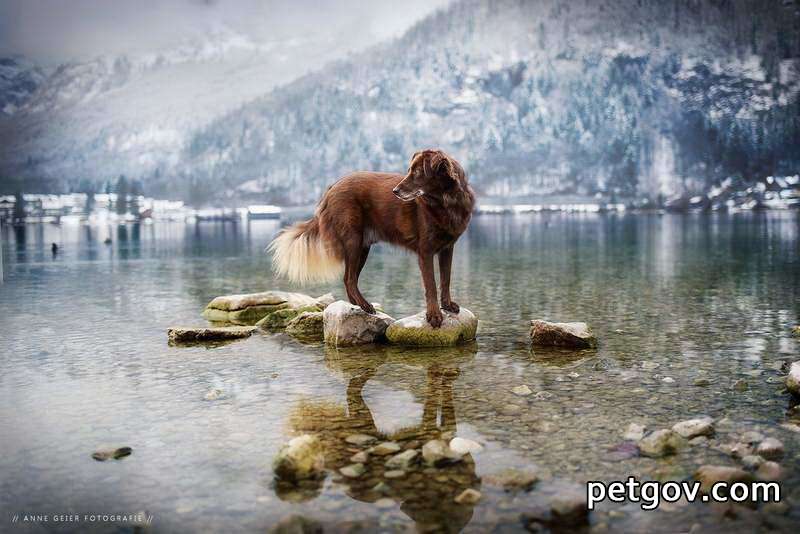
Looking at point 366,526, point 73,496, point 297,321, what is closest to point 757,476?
point 366,526

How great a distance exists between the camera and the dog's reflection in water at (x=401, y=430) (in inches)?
211

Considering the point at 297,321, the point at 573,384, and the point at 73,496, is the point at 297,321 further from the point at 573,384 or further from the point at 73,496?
the point at 73,496

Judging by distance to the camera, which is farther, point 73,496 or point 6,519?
point 73,496

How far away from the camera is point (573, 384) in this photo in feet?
29.1

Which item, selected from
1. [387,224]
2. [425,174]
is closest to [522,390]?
[425,174]

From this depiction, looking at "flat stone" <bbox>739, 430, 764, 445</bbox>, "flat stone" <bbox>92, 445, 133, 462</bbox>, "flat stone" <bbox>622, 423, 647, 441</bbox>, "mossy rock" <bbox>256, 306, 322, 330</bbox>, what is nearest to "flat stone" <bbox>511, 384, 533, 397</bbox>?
"flat stone" <bbox>622, 423, 647, 441</bbox>

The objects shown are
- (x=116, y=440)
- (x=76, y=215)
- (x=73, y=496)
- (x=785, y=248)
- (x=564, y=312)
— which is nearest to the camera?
(x=73, y=496)

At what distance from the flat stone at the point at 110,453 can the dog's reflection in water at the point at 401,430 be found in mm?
1668

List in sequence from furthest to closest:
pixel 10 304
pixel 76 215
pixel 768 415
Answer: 1. pixel 76 215
2. pixel 10 304
3. pixel 768 415

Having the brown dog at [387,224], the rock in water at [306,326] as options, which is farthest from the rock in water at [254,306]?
the brown dog at [387,224]

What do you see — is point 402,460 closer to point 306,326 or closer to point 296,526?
point 296,526

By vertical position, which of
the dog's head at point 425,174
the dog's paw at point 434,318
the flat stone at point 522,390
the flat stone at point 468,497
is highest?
the dog's head at point 425,174

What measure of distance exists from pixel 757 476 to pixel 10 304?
19804 millimetres

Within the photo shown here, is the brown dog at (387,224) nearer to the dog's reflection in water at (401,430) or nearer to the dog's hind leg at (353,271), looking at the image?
the dog's hind leg at (353,271)
